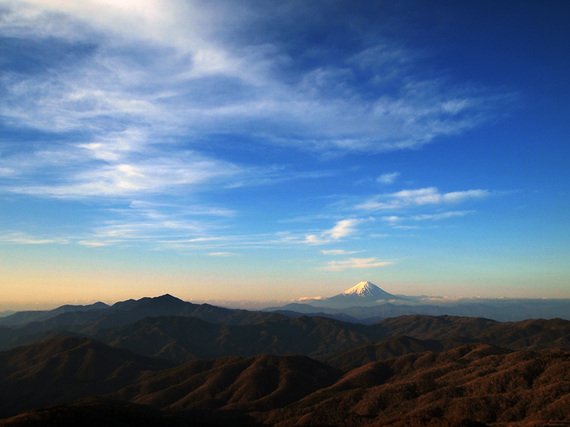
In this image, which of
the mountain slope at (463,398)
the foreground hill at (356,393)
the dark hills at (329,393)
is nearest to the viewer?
the mountain slope at (463,398)

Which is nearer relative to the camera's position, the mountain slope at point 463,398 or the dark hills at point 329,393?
the mountain slope at point 463,398

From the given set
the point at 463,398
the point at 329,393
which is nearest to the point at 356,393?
the point at 329,393

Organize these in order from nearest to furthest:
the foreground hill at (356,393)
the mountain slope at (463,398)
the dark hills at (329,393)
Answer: the mountain slope at (463,398) < the foreground hill at (356,393) < the dark hills at (329,393)

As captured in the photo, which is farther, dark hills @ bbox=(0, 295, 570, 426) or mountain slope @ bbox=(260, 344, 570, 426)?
dark hills @ bbox=(0, 295, 570, 426)

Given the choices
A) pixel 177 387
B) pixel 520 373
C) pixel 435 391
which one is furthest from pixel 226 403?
pixel 520 373

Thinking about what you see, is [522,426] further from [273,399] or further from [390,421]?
[273,399]

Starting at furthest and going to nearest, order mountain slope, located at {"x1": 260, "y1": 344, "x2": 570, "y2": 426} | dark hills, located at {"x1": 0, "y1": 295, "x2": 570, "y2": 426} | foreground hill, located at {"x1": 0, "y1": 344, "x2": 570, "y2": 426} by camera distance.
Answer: dark hills, located at {"x1": 0, "y1": 295, "x2": 570, "y2": 426}, foreground hill, located at {"x1": 0, "y1": 344, "x2": 570, "y2": 426}, mountain slope, located at {"x1": 260, "y1": 344, "x2": 570, "y2": 426}

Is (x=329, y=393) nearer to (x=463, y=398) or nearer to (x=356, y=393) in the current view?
(x=356, y=393)

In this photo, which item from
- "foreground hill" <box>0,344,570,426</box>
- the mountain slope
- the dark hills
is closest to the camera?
the mountain slope
